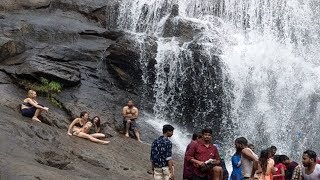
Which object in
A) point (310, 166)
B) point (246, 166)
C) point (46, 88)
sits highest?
point (310, 166)

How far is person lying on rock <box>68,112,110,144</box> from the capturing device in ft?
44.7

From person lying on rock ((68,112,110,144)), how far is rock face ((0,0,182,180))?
12.7 inches

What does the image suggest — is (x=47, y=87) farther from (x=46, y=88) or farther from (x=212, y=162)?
(x=212, y=162)

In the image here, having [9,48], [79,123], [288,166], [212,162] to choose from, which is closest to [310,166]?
[212,162]

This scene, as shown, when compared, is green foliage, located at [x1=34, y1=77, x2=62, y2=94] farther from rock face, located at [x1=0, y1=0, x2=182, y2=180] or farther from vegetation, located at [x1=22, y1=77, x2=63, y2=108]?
rock face, located at [x1=0, y1=0, x2=182, y2=180]

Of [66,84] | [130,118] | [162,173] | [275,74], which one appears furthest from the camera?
[275,74]

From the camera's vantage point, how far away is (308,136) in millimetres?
20141

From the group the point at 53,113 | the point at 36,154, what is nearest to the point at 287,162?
the point at 36,154

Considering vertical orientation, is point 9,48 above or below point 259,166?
above

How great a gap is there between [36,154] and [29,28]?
11.3 meters

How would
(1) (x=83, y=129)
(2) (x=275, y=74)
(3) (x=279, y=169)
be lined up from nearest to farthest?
(3) (x=279, y=169) → (1) (x=83, y=129) → (2) (x=275, y=74)

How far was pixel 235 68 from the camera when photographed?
20625 mm

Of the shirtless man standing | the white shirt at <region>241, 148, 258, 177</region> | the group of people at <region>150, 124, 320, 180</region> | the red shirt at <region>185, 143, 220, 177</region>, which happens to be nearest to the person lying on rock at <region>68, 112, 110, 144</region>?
the shirtless man standing

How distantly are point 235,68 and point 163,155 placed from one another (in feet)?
41.9
